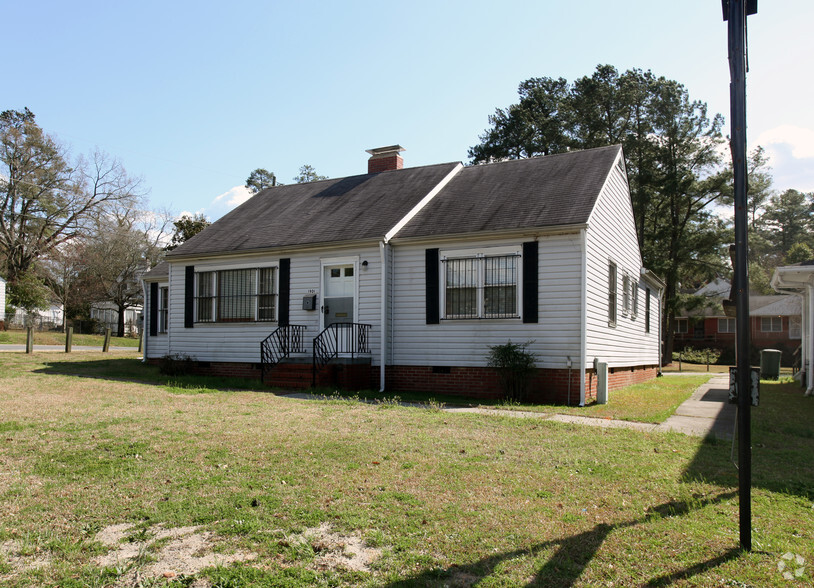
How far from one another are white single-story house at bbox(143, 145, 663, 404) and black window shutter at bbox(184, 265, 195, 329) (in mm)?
36

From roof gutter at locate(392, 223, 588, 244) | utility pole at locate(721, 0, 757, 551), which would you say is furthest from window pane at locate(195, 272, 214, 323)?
utility pole at locate(721, 0, 757, 551)

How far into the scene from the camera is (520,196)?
14195 mm

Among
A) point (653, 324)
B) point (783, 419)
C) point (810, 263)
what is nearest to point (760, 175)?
point (653, 324)

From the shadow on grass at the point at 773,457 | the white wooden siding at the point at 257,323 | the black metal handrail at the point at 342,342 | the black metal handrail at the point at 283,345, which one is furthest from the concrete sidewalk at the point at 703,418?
the black metal handrail at the point at 283,345

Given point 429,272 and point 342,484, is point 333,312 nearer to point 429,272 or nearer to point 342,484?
point 429,272

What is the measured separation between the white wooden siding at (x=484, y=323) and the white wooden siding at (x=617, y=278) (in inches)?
19.8

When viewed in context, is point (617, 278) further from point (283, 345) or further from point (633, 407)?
point (283, 345)

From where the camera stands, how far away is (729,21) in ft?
13.8

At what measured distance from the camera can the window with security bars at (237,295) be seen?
613 inches

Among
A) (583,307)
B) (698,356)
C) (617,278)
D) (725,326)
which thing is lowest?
(698,356)

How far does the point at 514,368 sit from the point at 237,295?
763 cm

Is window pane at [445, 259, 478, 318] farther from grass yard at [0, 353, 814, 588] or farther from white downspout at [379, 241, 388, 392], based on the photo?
grass yard at [0, 353, 814, 588]

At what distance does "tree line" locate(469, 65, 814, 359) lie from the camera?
1288 inches

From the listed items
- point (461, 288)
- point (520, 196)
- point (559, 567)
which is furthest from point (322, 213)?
point (559, 567)
